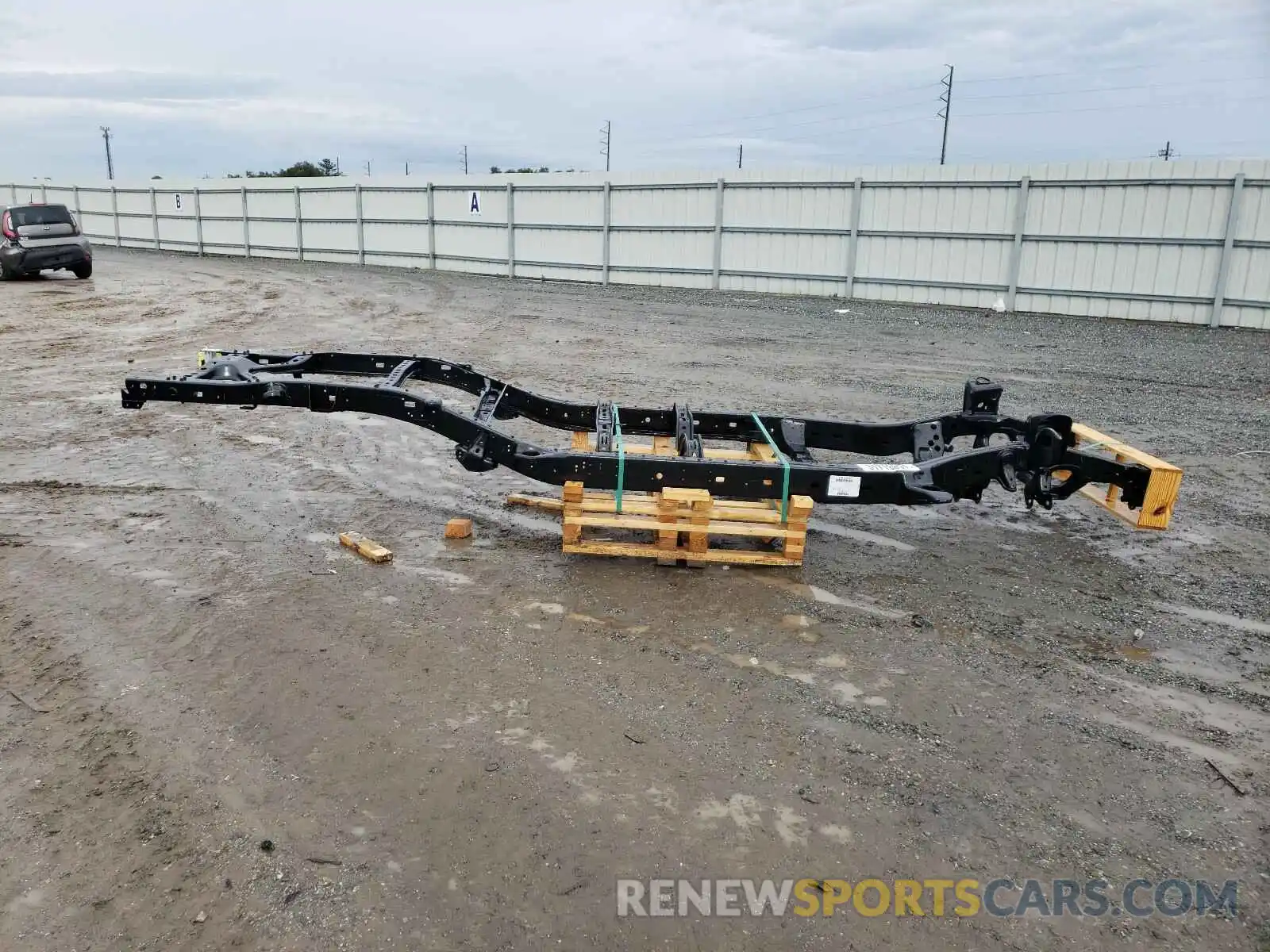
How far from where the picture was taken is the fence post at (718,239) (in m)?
21.9

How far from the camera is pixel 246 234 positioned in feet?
→ 110

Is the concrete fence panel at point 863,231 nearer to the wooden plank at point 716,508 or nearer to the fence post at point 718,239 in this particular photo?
the fence post at point 718,239

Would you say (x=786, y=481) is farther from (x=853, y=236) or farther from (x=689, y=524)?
(x=853, y=236)

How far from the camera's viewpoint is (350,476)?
6.88 m

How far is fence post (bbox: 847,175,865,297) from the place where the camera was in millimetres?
20094

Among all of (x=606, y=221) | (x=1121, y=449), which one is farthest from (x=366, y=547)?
(x=606, y=221)

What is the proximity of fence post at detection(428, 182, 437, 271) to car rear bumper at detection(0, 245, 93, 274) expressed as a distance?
9.86 m

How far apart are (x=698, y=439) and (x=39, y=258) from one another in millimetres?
20876

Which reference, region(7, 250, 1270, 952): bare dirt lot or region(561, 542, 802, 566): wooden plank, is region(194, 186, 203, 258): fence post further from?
region(561, 542, 802, 566): wooden plank

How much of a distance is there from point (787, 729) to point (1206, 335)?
15.6 m

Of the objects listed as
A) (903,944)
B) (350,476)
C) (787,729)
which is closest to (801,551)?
(787,729)

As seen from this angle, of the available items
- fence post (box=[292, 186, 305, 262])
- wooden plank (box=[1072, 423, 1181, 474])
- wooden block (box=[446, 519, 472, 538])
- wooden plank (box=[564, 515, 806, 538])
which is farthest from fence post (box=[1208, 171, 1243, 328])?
fence post (box=[292, 186, 305, 262])

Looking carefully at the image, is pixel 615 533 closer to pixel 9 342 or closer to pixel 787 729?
pixel 787 729

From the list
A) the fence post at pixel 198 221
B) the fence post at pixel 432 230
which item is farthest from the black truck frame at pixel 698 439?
the fence post at pixel 198 221
